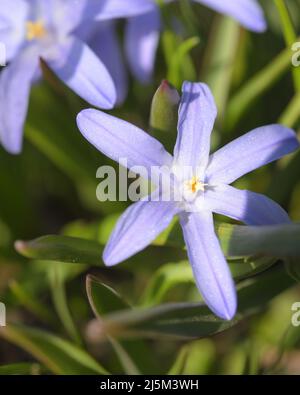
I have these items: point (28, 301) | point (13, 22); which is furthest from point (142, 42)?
point (28, 301)

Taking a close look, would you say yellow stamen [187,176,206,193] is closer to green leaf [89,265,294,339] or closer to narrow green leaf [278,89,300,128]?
green leaf [89,265,294,339]

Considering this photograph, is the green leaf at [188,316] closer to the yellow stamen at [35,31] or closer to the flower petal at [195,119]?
the flower petal at [195,119]

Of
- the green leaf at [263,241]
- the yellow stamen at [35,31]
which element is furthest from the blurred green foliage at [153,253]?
the yellow stamen at [35,31]

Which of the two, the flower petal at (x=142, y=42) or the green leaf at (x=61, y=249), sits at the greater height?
the flower petal at (x=142, y=42)

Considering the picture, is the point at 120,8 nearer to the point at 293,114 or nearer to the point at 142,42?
the point at 142,42

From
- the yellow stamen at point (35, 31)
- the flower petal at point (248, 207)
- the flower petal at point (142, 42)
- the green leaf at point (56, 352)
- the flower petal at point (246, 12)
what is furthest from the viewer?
the flower petal at point (142, 42)

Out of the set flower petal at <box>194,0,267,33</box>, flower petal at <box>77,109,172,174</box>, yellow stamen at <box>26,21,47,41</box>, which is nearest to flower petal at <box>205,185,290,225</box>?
flower petal at <box>77,109,172,174</box>
